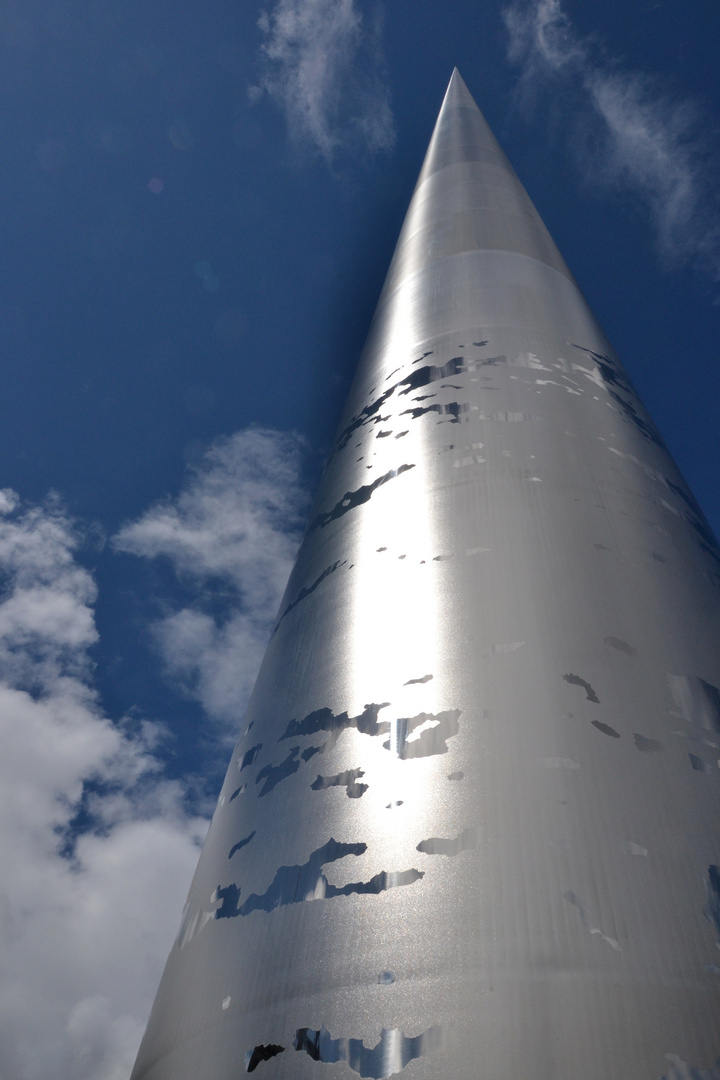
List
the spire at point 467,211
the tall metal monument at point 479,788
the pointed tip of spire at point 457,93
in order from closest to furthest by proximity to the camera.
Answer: the tall metal monument at point 479,788
the spire at point 467,211
the pointed tip of spire at point 457,93

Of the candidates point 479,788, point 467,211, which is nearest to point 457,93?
point 467,211

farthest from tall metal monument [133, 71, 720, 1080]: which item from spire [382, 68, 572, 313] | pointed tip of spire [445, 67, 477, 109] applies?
pointed tip of spire [445, 67, 477, 109]

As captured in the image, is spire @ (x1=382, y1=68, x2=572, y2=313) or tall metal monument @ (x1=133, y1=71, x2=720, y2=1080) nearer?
tall metal monument @ (x1=133, y1=71, x2=720, y2=1080)

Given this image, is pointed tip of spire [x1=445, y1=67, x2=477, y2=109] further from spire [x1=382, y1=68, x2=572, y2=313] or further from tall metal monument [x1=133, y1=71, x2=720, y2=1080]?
tall metal monument [x1=133, y1=71, x2=720, y2=1080]

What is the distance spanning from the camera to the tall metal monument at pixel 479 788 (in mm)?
793

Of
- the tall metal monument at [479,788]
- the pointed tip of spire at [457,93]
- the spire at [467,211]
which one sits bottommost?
the tall metal monument at [479,788]

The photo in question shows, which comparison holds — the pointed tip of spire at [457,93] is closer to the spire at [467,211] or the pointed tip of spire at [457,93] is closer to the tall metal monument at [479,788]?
the spire at [467,211]

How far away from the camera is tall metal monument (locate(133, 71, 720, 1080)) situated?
0.79 meters

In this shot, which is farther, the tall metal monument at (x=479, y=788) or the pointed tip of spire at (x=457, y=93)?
the pointed tip of spire at (x=457, y=93)

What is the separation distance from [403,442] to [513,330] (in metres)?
0.56

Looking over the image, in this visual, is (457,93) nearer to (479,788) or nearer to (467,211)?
(467,211)

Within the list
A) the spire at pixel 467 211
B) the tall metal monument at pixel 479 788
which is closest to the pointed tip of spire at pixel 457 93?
the spire at pixel 467 211

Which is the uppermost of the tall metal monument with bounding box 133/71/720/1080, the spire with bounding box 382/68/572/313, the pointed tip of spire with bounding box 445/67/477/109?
the pointed tip of spire with bounding box 445/67/477/109

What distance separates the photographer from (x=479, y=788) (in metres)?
0.97
